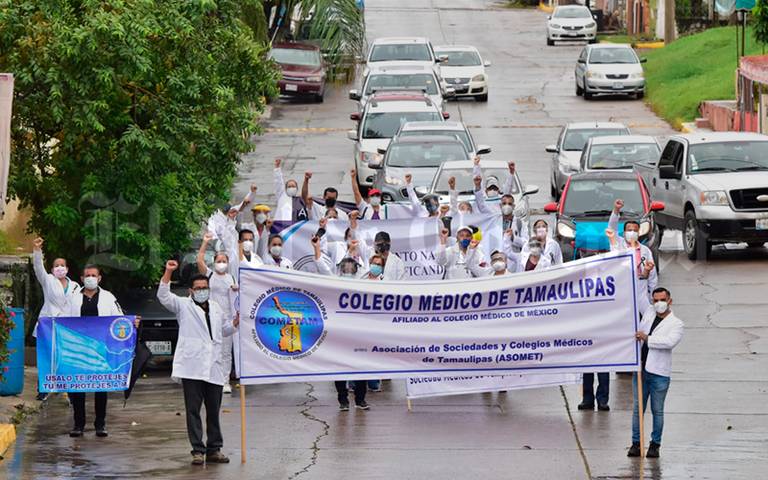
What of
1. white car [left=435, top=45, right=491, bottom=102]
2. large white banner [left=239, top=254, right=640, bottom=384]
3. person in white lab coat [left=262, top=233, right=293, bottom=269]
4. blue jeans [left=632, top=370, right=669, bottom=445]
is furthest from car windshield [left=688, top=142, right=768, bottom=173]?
white car [left=435, top=45, right=491, bottom=102]

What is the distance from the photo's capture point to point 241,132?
21.0 meters

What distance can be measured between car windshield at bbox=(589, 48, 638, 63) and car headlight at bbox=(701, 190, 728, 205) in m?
20.8

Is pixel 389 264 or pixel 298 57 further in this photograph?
pixel 298 57

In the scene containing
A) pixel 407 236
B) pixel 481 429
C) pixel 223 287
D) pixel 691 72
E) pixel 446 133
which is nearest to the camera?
pixel 481 429

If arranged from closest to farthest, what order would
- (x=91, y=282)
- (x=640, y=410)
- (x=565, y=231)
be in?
(x=640, y=410)
(x=91, y=282)
(x=565, y=231)

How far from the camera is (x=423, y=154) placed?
29.7 m

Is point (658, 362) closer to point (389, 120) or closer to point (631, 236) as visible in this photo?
point (631, 236)

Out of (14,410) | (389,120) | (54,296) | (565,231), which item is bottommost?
(14,410)

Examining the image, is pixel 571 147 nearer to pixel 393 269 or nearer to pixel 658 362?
pixel 393 269

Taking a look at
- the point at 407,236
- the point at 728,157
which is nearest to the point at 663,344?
the point at 407,236

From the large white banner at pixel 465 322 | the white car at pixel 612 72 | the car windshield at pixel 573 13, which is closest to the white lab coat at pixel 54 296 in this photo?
the large white banner at pixel 465 322

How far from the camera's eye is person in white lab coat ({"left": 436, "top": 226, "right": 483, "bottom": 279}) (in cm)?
1855

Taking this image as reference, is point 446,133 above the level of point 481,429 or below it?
above

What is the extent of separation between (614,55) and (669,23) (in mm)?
11830
